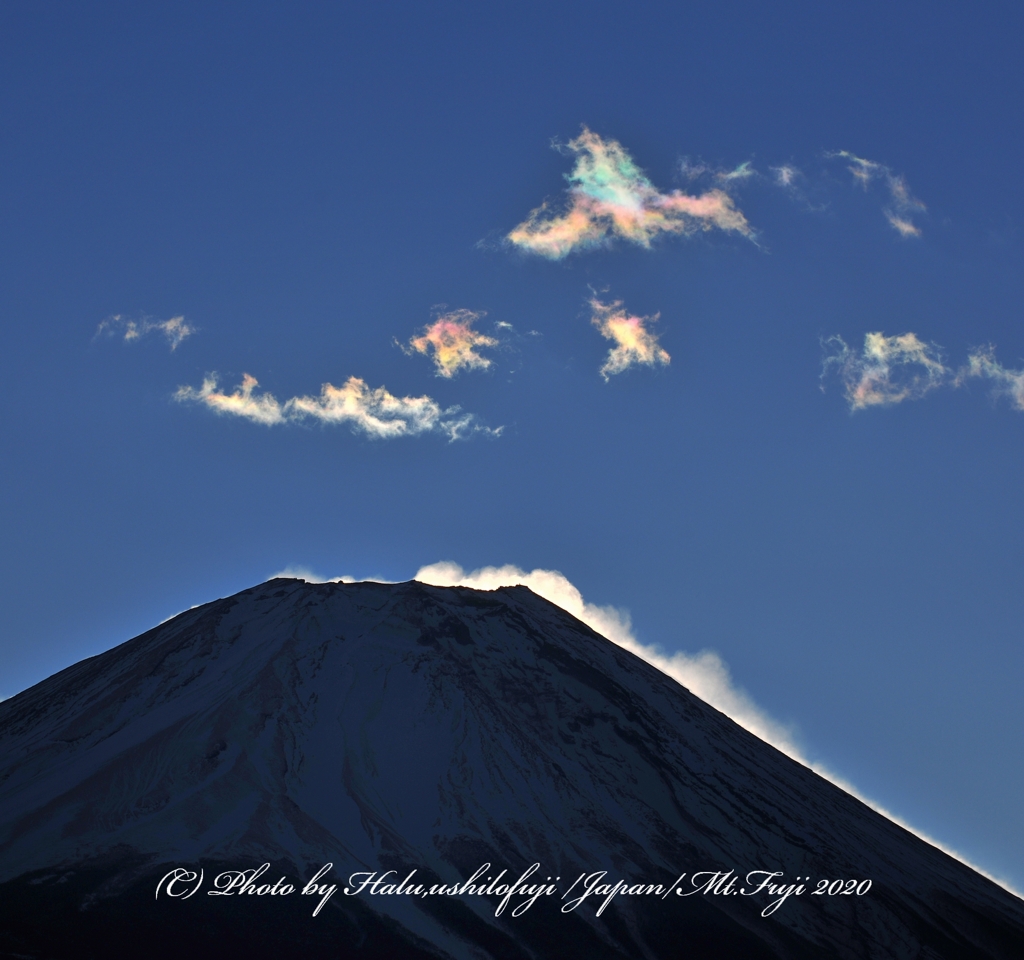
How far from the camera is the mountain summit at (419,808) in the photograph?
51688 mm

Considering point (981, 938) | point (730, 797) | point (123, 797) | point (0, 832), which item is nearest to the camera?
point (0, 832)

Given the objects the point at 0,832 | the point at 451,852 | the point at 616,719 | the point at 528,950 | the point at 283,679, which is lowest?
the point at 0,832

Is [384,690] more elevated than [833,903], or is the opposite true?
[384,690]

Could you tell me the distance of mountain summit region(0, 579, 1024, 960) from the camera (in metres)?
51.7

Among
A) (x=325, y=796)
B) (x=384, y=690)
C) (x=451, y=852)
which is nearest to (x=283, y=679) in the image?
(x=384, y=690)

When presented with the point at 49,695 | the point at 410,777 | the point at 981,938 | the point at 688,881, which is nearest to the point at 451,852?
the point at 410,777

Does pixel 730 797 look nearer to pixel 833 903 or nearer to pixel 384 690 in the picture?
pixel 833 903

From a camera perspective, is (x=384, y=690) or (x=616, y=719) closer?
(x=384, y=690)

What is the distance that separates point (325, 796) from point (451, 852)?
9.96 m

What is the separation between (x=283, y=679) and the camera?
77438 millimetres

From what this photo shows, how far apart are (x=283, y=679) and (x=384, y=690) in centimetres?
836

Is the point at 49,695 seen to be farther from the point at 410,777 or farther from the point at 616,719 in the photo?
the point at 616,719

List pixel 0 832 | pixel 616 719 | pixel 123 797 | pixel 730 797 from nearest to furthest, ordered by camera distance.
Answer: pixel 0 832 < pixel 123 797 < pixel 730 797 < pixel 616 719

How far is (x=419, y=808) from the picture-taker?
64812 millimetres
